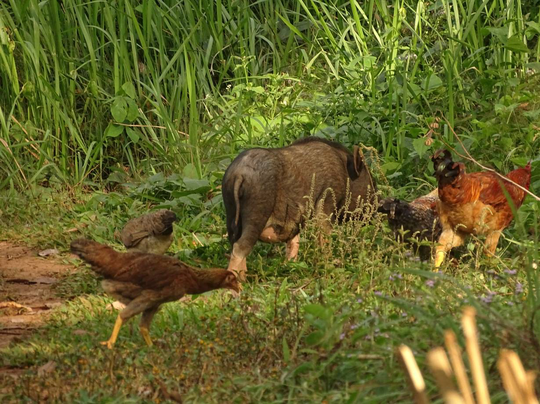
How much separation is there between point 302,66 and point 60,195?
2.92m

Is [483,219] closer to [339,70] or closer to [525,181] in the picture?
[525,181]

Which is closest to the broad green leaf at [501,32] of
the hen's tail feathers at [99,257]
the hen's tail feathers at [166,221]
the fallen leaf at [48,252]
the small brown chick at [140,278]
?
the hen's tail feathers at [166,221]

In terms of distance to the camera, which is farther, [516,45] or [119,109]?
[119,109]

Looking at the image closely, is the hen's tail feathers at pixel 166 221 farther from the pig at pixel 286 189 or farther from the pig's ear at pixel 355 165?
the pig's ear at pixel 355 165

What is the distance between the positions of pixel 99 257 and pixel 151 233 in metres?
1.99

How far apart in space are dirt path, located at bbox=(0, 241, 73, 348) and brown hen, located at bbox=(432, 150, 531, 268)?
2435 mm

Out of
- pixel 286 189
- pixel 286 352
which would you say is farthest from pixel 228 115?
pixel 286 352

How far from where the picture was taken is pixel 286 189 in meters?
6.37

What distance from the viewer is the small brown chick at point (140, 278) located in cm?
446

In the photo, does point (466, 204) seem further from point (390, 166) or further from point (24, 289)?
point (24, 289)

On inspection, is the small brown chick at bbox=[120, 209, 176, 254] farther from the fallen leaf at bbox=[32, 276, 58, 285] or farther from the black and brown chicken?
the black and brown chicken

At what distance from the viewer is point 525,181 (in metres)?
6.41

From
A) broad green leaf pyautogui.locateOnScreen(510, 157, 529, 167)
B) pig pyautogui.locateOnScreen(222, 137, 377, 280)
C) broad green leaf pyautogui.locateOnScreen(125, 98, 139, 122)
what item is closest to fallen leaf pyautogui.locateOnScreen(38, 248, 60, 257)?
pig pyautogui.locateOnScreen(222, 137, 377, 280)

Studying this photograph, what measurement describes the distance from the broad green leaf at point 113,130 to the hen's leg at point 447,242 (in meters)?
3.59
